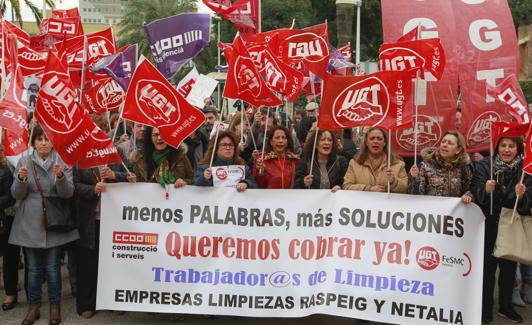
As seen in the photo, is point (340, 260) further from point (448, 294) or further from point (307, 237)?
point (448, 294)

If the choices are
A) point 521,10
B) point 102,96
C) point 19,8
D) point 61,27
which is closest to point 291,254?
point 102,96

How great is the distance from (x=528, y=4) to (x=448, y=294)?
35.2 meters

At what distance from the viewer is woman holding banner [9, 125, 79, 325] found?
542cm

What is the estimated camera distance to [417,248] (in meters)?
A: 5.20

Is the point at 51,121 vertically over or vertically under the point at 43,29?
under

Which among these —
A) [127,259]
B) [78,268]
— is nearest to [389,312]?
[127,259]

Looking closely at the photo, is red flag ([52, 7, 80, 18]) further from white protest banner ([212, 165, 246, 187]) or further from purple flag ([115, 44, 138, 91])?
white protest banner ([212, 165, 246, 187])

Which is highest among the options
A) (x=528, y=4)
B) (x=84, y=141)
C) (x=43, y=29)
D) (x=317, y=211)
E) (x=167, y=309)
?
(x=528, y=4)

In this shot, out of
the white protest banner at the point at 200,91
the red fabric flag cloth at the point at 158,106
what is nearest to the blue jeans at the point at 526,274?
the red fabric flag cloth at the point at 158,106

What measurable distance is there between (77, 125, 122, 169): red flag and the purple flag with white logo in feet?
6.51

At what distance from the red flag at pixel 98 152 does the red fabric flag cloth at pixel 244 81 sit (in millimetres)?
1292

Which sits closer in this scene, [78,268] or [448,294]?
[448,294]

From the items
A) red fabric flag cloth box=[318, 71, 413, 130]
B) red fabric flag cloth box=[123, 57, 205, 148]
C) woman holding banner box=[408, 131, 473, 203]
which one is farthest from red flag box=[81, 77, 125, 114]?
woman holding banner box=[408, 131, 473, 203]

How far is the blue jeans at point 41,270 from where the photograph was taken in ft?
18.2
